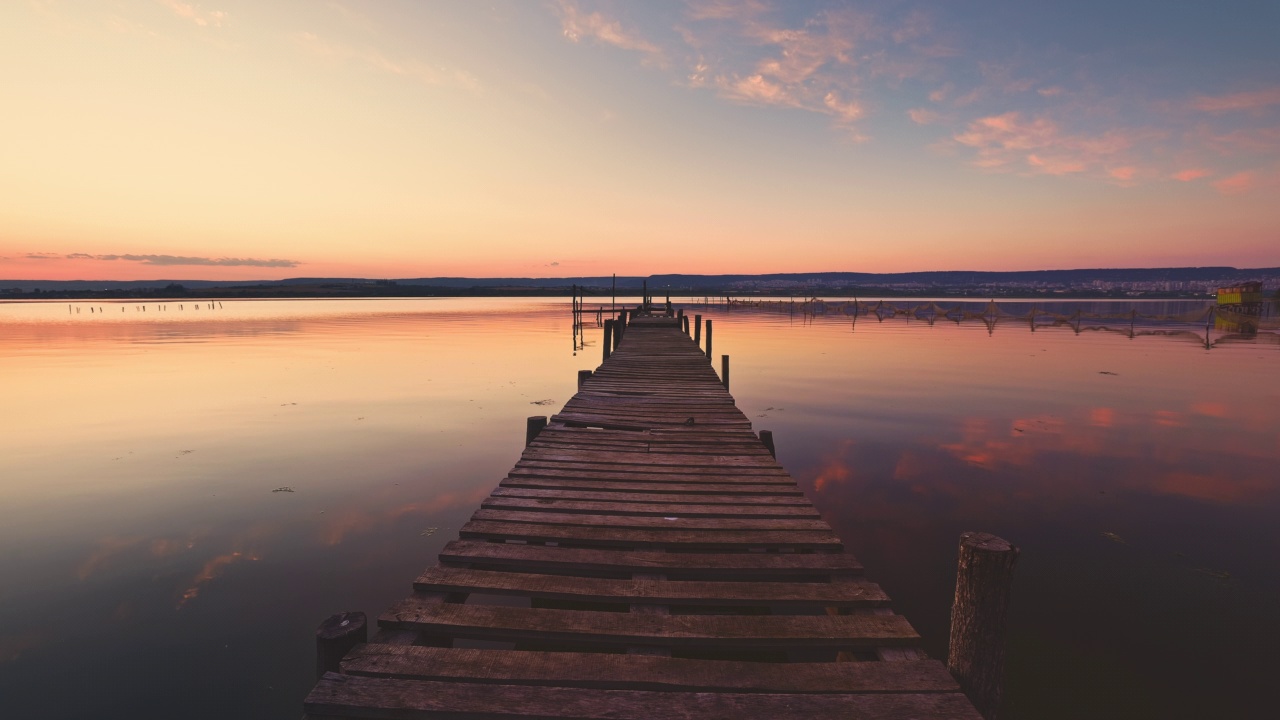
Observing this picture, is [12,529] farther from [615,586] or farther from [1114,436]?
[1114,436]

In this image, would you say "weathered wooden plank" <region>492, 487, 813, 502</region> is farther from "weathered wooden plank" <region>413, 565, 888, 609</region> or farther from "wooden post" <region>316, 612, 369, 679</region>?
"wooden post" <region>316, 612, 369, 679</region>

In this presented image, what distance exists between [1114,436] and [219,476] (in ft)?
67.7

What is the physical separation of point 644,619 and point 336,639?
6.19 ft

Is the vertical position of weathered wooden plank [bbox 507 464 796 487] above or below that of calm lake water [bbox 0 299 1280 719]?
above

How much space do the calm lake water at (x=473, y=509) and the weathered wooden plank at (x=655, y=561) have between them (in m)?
2.45

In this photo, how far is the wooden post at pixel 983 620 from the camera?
11.0 ft

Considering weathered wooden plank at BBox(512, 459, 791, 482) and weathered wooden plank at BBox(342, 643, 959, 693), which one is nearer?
weathered wooden plank at BBox(342, 643, 959, 693)

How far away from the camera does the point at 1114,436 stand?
554 inches

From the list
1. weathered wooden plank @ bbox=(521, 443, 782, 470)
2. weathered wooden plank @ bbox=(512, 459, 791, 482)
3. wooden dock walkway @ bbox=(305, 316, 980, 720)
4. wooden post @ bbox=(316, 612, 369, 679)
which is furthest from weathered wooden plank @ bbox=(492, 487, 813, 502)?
wooden post @ bbox=(316, 612, 369, 679)

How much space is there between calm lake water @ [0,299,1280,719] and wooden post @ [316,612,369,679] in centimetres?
281

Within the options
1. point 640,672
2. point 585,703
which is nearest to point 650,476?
point 640,672

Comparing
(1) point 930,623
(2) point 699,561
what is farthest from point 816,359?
(2) point 699,561

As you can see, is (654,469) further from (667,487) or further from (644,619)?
(644,619)

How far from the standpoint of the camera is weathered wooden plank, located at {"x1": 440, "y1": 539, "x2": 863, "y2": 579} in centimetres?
445
